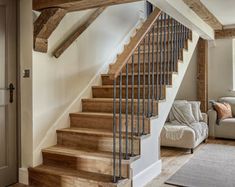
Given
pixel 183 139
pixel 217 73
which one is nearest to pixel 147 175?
pixel 183 139

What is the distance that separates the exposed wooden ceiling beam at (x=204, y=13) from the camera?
351 centimetres

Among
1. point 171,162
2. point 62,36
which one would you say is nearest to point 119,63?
point 62,36

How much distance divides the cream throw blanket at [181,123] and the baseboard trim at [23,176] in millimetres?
2285

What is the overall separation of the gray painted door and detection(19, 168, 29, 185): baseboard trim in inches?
2.1

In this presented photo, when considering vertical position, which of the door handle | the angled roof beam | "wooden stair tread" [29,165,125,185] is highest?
the angled roof beam

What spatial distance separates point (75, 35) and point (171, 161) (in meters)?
2.13

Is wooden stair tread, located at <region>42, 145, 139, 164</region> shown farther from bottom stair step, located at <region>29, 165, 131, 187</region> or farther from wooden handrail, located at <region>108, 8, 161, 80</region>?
wooden handrail, located at <region>108, 8, 161, 80</region>

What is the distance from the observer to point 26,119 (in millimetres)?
2887

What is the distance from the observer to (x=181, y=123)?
4660mm

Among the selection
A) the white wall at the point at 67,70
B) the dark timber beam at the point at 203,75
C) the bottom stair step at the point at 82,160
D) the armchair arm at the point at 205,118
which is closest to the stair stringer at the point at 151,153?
the bottom stair step at the point at 82,160

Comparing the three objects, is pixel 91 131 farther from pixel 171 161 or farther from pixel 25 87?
pixel 171 161

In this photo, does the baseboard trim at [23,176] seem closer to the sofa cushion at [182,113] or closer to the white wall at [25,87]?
the white wall at [25,87]

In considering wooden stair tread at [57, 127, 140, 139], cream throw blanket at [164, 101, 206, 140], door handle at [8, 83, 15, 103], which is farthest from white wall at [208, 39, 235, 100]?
door handle at [8, 83, 15, 103]

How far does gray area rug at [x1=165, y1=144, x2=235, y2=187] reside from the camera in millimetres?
2879
